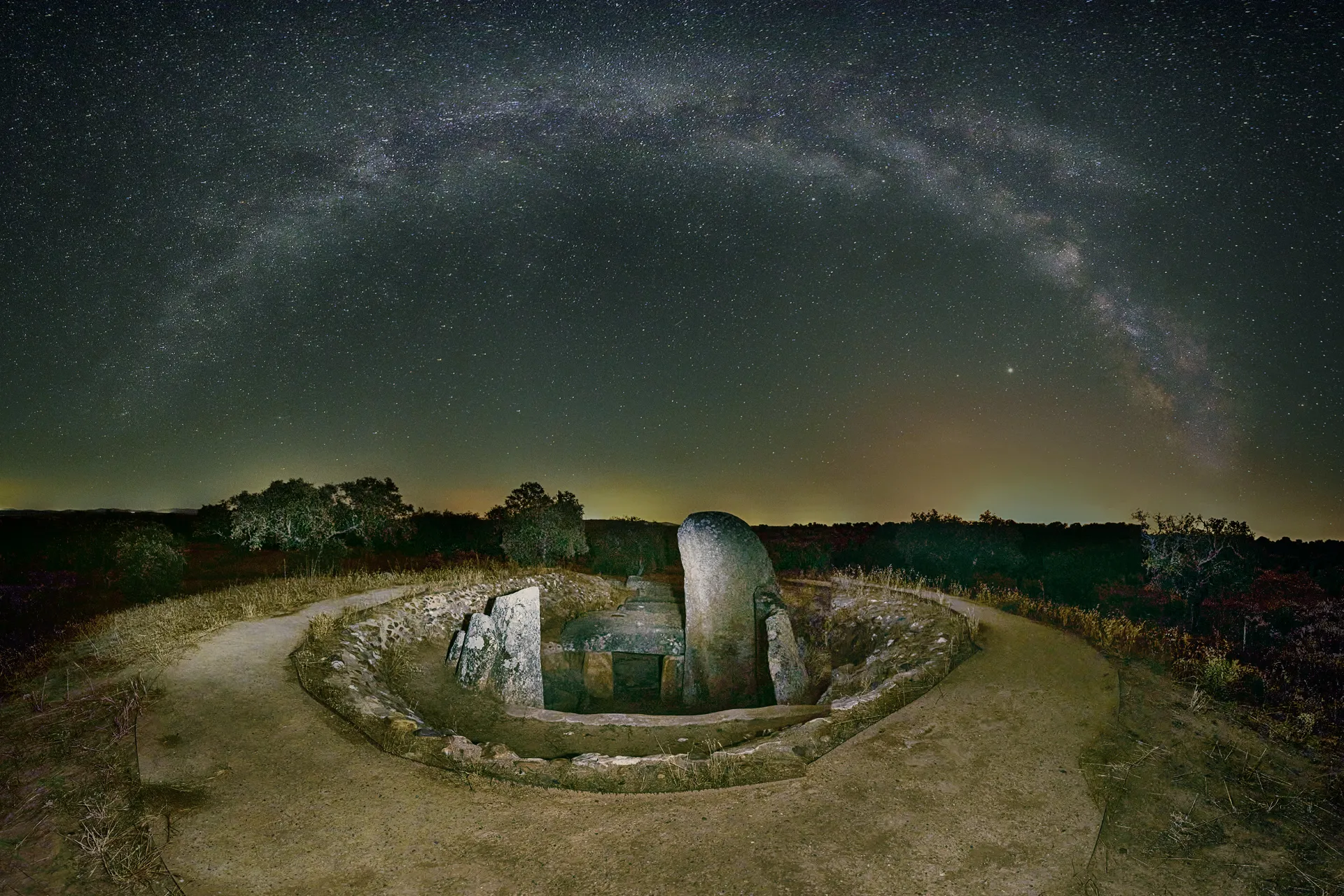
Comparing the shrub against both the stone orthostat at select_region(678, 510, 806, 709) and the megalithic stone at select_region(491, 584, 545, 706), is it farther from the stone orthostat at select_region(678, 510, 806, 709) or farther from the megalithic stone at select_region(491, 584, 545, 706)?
the stone orthostat at select_region(678, 510, 806, 709)

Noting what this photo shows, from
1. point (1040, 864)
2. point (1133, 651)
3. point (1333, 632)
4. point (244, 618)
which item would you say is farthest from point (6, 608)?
point (1333, 632)

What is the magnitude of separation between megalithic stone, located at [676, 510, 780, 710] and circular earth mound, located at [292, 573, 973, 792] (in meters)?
1.28

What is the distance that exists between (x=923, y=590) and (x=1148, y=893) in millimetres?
14134

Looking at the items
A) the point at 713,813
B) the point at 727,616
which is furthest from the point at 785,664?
the point at 713,813

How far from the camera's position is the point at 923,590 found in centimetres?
1831

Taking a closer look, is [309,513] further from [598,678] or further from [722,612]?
[722,612]

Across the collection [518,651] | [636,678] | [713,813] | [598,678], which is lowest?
[636,678]

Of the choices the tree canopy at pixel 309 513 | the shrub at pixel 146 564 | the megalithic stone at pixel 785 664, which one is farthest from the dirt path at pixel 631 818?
the tree canopy at pixel 309 513

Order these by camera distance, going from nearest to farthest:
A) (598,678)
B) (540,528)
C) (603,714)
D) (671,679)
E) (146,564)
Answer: (603,714)
(671,679)
(598,678)
(146,564)
(540,528)

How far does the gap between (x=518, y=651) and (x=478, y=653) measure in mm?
864

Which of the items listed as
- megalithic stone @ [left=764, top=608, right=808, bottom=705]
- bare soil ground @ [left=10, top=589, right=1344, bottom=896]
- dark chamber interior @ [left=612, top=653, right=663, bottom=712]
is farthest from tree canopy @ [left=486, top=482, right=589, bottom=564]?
bare soil ground @ [left=10, top=589, right=1344, bottom=896]

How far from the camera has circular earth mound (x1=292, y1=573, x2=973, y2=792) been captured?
22.5ft

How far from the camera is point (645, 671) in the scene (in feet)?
52.8

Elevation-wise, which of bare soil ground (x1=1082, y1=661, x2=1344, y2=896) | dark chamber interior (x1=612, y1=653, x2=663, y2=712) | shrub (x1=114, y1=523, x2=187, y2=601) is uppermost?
shrub (x1=114, y1=523, x2=187, y2=601)
